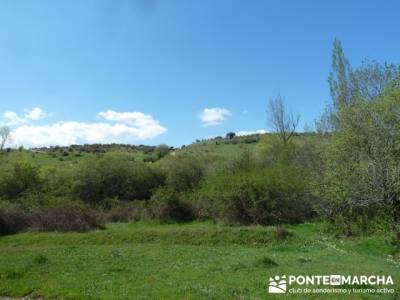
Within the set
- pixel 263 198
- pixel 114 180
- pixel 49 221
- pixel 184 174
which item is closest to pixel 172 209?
pixel 263 198

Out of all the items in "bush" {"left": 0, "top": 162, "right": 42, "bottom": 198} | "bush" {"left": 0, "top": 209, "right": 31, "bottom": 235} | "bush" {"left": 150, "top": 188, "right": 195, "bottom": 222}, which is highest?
"bush" {"left": 0, "top": 162, "right": 42, "bottom": 198}

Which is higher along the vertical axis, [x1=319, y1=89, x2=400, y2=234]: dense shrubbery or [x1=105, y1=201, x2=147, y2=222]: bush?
[x1=319, y1=89, x2=400, y2=234]: dense shrubbery

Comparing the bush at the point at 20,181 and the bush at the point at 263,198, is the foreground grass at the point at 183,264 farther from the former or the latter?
the bush at the point at 20,181

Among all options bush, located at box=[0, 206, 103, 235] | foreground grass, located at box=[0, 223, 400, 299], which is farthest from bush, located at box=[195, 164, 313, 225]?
bush, located at box=[0, 206, 103, 235]

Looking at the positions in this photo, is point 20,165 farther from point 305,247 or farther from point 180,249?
point 305,247

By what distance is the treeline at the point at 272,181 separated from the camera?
15312 millimetres

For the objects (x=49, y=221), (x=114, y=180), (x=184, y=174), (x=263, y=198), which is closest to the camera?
(x=49, y=221)

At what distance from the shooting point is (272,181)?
106ft

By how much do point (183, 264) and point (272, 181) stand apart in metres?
17.0

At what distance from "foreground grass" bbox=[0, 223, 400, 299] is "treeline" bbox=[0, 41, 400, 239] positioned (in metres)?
2.00

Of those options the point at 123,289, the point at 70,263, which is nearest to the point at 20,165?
the point at 70,263

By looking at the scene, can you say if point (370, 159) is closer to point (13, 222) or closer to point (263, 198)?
point (263, 198)

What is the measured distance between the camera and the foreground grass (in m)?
12.1

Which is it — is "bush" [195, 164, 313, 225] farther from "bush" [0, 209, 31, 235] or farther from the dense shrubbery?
"bush" [0, 209, 31, 235]
